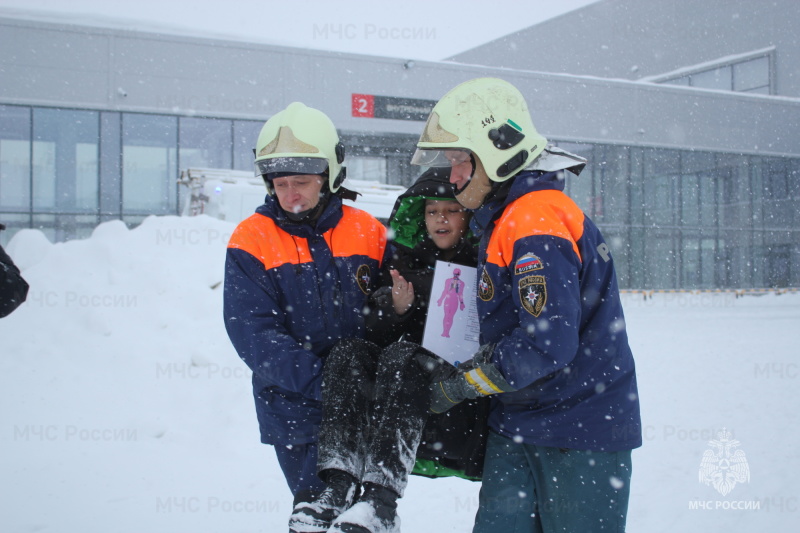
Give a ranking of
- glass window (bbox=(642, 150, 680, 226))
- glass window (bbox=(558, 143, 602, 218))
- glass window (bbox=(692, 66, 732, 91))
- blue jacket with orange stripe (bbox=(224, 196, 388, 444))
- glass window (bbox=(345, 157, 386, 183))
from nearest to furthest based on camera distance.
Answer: blue jacket with orange stripe (bbox=(224, 196, 388, 444)), glass window (bbox=(345, 157, 386, 183)), glass window (bbox=(558, 143, 602, 218)), glass window (bbox=(642, 150, 680, 226)), glass window (bbox=(692, 66, 732, 91))

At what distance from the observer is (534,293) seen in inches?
89.4

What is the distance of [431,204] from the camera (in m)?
3.28

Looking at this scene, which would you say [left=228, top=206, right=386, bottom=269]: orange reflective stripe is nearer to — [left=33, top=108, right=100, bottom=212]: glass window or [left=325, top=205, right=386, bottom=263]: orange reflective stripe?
[left=325, top=205, right=386, bottom=263]: orange reflective stripe

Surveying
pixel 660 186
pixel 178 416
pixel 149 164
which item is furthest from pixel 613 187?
pixel 178 416

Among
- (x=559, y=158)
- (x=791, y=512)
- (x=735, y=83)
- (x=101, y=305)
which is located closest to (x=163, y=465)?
(x=101, y=305)

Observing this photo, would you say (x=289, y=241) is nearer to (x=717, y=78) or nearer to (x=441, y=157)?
(x=441, y=157)

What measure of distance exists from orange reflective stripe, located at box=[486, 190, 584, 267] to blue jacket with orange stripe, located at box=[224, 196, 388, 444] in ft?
2.56

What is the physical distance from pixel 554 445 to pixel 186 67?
19.8 m

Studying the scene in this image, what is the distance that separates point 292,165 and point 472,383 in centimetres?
125

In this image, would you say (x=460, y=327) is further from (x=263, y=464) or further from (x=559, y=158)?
(x=263, y=464)

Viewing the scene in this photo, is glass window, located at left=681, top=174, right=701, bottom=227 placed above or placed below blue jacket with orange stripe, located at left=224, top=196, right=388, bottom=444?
above

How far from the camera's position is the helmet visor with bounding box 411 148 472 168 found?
268 cm

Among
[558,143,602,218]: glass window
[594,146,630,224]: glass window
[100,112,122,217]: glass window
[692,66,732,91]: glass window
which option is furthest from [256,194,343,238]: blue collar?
[692,66,732,91]: glass window

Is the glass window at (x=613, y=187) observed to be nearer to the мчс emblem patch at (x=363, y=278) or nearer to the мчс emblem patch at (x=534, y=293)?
the мчс emblem patch at (x=363, y=278)
